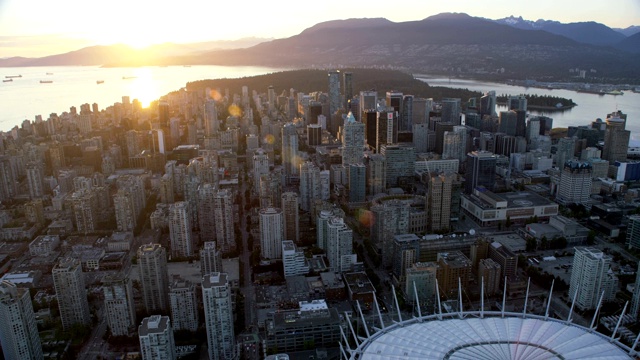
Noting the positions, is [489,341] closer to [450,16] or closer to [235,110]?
[235,110]

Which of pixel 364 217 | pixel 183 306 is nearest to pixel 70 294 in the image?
pixel 183 306

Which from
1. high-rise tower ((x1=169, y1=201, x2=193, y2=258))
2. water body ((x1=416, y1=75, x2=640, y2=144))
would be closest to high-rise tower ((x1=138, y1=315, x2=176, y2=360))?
high-rise tower ((x1=169, y1=201, x2=193, y2=258))

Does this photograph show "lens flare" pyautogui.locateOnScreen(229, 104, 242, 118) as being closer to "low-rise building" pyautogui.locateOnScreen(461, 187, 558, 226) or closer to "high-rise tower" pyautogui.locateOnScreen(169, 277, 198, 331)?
"low-rise building" pyautogui.locateOnScreen(461, 187, 558, 226)

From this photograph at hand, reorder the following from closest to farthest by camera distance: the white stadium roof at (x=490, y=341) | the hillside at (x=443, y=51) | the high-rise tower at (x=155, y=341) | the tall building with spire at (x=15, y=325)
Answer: the white stadium roof at (x=490, y=341) < the high-rise tower at (x=155, y=341) < the tall building with spire at (x=15, y=325) < the hillside at (x=443, y=51)

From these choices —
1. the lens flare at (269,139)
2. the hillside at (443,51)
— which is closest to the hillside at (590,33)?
the hillside at (443,51)

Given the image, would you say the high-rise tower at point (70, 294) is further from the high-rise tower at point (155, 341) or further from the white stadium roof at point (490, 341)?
the white stadium roof at point (490, 341)
